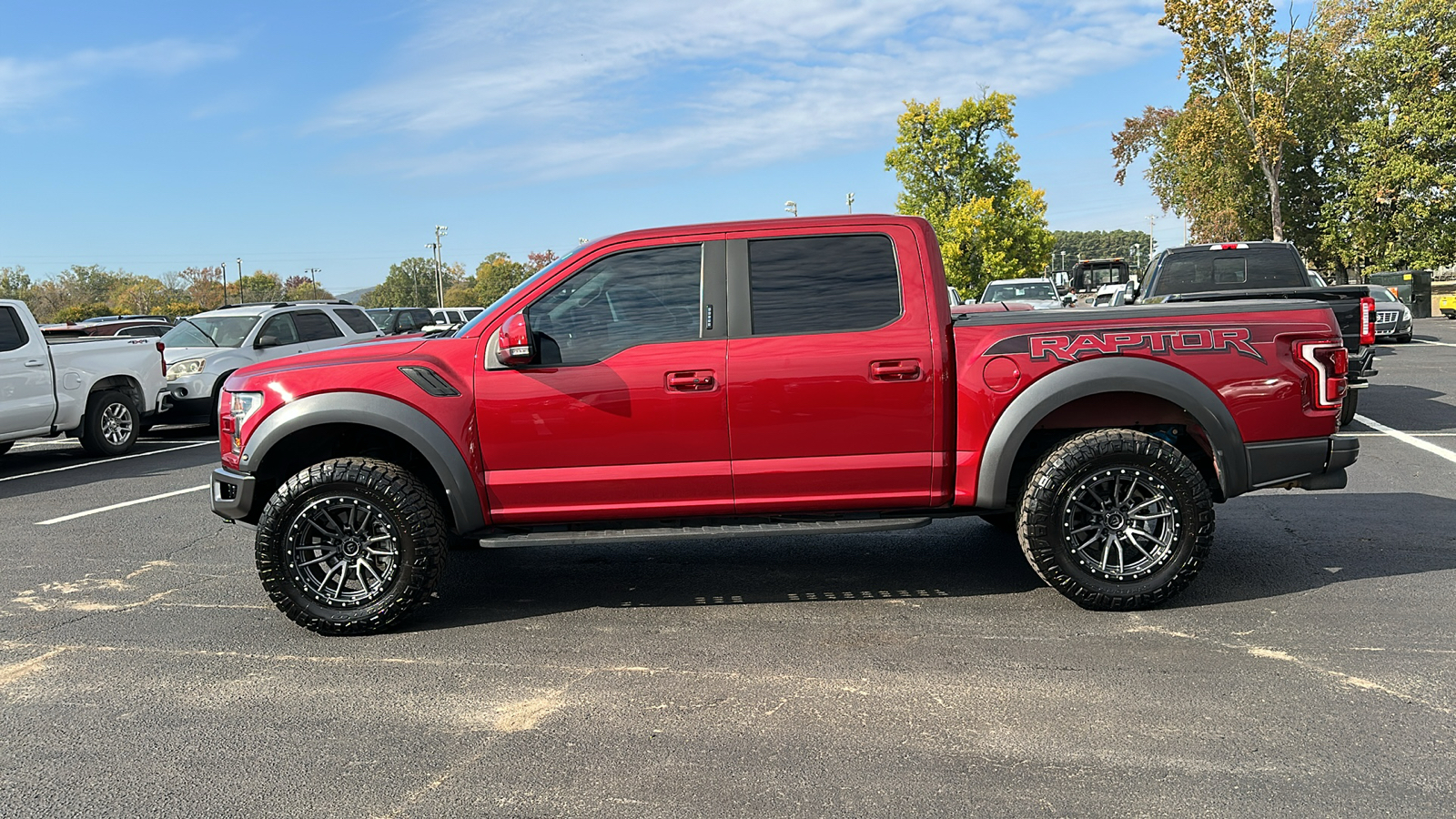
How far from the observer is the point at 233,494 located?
5.15m

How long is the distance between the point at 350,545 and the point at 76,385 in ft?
28.0

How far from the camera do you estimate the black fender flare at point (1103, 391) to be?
4.90 meters

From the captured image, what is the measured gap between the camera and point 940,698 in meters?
4.04

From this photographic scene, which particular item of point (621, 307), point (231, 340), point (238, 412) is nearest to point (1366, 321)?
point (621, 307)

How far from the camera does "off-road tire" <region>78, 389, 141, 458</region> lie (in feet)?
38.8

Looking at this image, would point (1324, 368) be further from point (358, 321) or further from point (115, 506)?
point (358, 321)

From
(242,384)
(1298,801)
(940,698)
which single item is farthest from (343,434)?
(1298,801)

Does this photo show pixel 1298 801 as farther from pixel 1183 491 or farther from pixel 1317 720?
pixel 1183 491

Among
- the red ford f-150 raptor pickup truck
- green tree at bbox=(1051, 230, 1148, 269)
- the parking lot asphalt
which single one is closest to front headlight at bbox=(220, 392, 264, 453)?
the red ford f-150 raptor pickup truck

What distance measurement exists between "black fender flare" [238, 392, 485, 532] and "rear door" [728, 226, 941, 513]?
132cm

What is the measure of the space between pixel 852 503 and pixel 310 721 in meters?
2.58

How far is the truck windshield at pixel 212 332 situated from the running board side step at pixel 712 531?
11.0 m

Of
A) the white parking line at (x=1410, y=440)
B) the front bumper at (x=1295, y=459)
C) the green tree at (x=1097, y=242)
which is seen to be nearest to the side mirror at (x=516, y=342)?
the front bumper at (x=1295, y=459)

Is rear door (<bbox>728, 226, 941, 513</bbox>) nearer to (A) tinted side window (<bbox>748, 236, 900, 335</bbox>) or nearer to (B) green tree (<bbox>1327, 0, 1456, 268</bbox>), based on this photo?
(A) tinted side window (<bbox>748, 236, 900, 335</bbox>)
